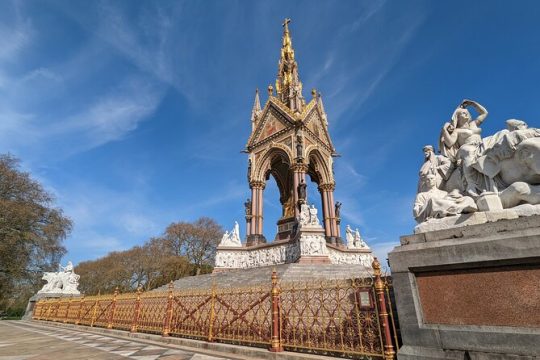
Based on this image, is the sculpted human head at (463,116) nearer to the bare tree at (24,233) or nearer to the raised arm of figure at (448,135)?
the raised arm of figure at (448,135)

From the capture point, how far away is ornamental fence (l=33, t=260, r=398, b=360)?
13.0ft

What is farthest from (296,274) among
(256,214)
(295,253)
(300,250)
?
(256,214)

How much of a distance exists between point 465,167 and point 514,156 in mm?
564

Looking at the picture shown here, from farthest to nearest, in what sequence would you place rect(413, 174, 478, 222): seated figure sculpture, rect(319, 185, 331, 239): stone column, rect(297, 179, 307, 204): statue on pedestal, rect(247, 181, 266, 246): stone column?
rect(319, 185, 331, 239): stone column < rect(247, 181, 266, 246): stone column < rect(297, 179, 307, 204): statue on pedestal < rect(413, 174, 478, 222): seated figure sculpture

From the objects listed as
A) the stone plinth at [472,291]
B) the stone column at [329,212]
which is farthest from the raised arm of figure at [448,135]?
the stone column at [329,212]

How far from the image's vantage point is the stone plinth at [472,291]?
2.88m

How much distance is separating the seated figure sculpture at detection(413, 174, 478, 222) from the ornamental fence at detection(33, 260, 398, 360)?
1.03 metres

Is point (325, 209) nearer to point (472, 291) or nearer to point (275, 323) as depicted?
point (275, 323)

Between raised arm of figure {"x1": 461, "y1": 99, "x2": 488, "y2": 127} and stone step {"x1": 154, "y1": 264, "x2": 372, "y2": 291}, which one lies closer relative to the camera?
raised arm of figure {"x1": 461, "y1": 99, "x2": 488, "y2": 127}

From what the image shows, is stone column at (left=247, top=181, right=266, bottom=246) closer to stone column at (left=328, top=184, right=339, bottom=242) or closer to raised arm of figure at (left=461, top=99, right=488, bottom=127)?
stone column at (left=328, top=184, right=339, bottom=242)

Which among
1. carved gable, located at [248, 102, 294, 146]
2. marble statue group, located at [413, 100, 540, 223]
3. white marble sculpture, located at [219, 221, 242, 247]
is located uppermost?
carved gable, located at [248, 102, 294, 146]

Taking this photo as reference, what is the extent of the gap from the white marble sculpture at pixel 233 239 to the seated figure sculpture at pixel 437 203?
1603cm

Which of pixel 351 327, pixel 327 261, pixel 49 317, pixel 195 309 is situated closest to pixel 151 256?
pixel 49 317

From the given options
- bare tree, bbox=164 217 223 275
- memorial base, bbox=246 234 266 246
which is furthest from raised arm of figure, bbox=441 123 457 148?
bare tree, bbox=164 217 223 275
